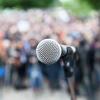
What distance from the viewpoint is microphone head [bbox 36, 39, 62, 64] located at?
17.0 feet

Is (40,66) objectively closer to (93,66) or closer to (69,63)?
(93,66)

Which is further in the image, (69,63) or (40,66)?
(40,66)

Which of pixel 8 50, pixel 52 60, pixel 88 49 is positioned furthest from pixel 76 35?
pixel 52 60

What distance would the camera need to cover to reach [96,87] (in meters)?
13.9

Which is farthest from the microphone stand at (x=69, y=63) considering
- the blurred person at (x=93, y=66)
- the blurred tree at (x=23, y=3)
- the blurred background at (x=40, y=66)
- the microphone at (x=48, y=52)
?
the blurred tree at (x=23, y=3)

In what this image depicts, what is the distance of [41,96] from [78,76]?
4.36 feet

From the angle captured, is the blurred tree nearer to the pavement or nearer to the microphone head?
the pavement

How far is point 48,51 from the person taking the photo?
17.2 feet

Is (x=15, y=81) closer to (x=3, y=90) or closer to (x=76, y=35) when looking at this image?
(x=3, y=90)

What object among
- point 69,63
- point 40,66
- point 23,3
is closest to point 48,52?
point 69,63

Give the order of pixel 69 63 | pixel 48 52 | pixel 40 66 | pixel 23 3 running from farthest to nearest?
1. pixel 23 3
2. pixel 40 66
3. pixel 69 63
4. pixel 48 52

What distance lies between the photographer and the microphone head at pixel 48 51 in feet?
17.0

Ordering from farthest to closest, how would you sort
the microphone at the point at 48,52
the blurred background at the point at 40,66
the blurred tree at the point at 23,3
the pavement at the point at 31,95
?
the blurred tree at the point at 23,3 → the pavement at the point at 31,95 → the blurred background at the point at 40,66 → the microphone at the point at 48,52

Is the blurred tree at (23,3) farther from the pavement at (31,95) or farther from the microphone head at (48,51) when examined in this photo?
the microphone head at (48,51)
